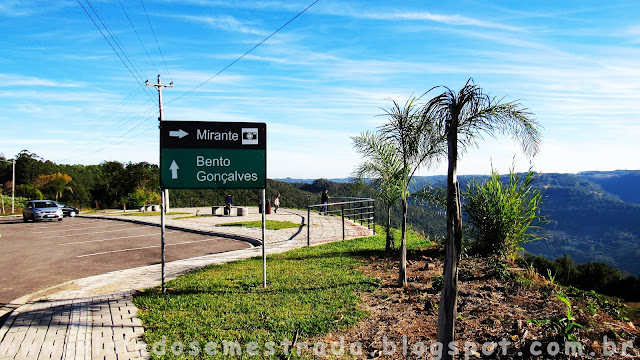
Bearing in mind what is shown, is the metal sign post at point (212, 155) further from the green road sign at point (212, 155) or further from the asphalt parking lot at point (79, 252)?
the asphalt parking lot at point (79, 252)

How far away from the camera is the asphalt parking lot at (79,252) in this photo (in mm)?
8539

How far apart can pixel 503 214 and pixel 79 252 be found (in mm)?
11879

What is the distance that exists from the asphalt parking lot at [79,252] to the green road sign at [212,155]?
389 cm

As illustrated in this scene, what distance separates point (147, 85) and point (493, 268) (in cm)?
2503

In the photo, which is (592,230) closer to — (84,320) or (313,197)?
(313,197)

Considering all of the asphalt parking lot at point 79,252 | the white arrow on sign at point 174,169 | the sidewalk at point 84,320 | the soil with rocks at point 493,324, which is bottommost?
the asphalt parking lot at point 79,252

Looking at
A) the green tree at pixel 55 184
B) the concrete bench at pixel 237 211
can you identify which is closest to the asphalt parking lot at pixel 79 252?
the concrete bench at pixel 237 211

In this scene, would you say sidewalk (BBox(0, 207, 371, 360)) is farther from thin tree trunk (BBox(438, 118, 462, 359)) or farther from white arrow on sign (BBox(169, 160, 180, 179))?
thin tree trunk (BBox(438, 118, 462, 359))

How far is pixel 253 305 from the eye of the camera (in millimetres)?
5660

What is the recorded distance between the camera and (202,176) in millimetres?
6543

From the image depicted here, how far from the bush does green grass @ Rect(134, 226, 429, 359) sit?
273 cm

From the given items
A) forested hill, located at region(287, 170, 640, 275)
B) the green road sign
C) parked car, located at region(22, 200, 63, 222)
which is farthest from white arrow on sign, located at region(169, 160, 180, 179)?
forested hill, located at region(287, 170, 640, 275)

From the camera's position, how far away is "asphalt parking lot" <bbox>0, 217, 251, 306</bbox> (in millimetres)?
8539

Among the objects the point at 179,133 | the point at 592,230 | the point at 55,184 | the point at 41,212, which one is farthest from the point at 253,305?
the point at 592,230
